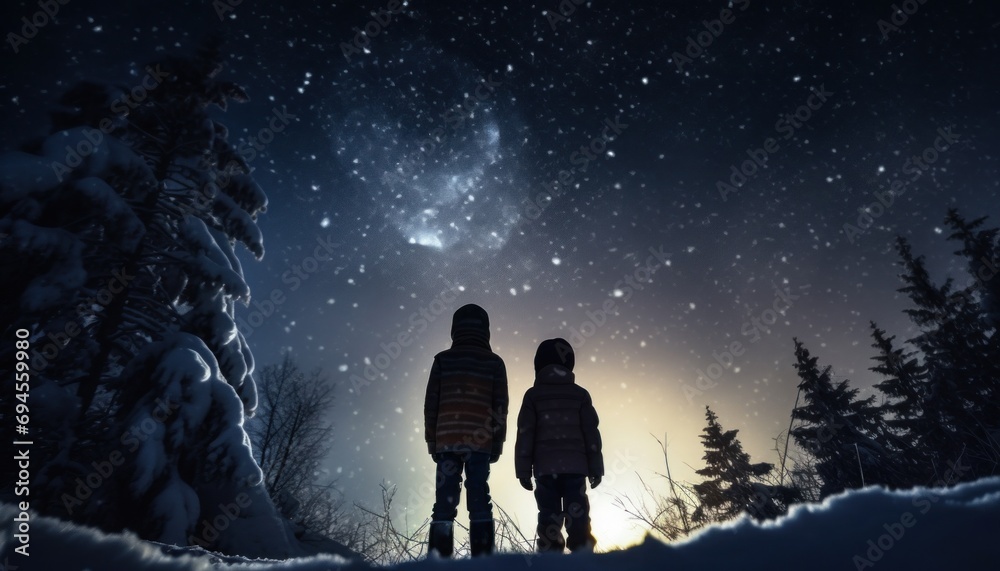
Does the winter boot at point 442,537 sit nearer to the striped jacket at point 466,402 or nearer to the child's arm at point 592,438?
the striped jacket at point 466,402

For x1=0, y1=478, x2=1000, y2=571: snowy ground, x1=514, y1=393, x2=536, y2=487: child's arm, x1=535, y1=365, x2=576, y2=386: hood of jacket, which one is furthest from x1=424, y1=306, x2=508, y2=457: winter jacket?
x1=0, y1=478, x2=1000, y2=571: snowy ground

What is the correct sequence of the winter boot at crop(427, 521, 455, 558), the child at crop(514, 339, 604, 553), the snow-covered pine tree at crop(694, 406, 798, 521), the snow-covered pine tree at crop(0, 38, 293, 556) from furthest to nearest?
the snow-covered pine tree at crop(0, 38, 293, 556)
the child at crop(514, 339, 604, 553)
the winter boot at crop(427, 521, 455, 558)
the snow-covered pine tree at crop(694, 406, 798, 521)

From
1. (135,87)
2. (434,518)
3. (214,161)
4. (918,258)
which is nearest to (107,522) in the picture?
(434,518)

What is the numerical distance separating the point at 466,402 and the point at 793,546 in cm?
344

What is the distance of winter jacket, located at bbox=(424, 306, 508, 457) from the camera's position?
12.4ft

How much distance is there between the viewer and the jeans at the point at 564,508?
3688 millimetres

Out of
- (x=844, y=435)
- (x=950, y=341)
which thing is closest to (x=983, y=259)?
(x=950, y=341)

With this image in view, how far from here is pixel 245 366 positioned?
295 inches

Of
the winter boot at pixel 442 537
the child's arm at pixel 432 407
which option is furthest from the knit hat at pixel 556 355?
the winter boot at pixel 442 537

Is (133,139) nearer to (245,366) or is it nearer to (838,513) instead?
(245,366)

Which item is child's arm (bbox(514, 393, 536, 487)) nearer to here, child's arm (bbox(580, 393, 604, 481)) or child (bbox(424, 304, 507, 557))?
child (bbox(424, 304, 507, 557))

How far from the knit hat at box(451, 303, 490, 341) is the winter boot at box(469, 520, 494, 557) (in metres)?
1.66

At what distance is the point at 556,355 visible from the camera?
4.41 metres

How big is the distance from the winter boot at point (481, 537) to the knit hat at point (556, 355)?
1.50 metres
